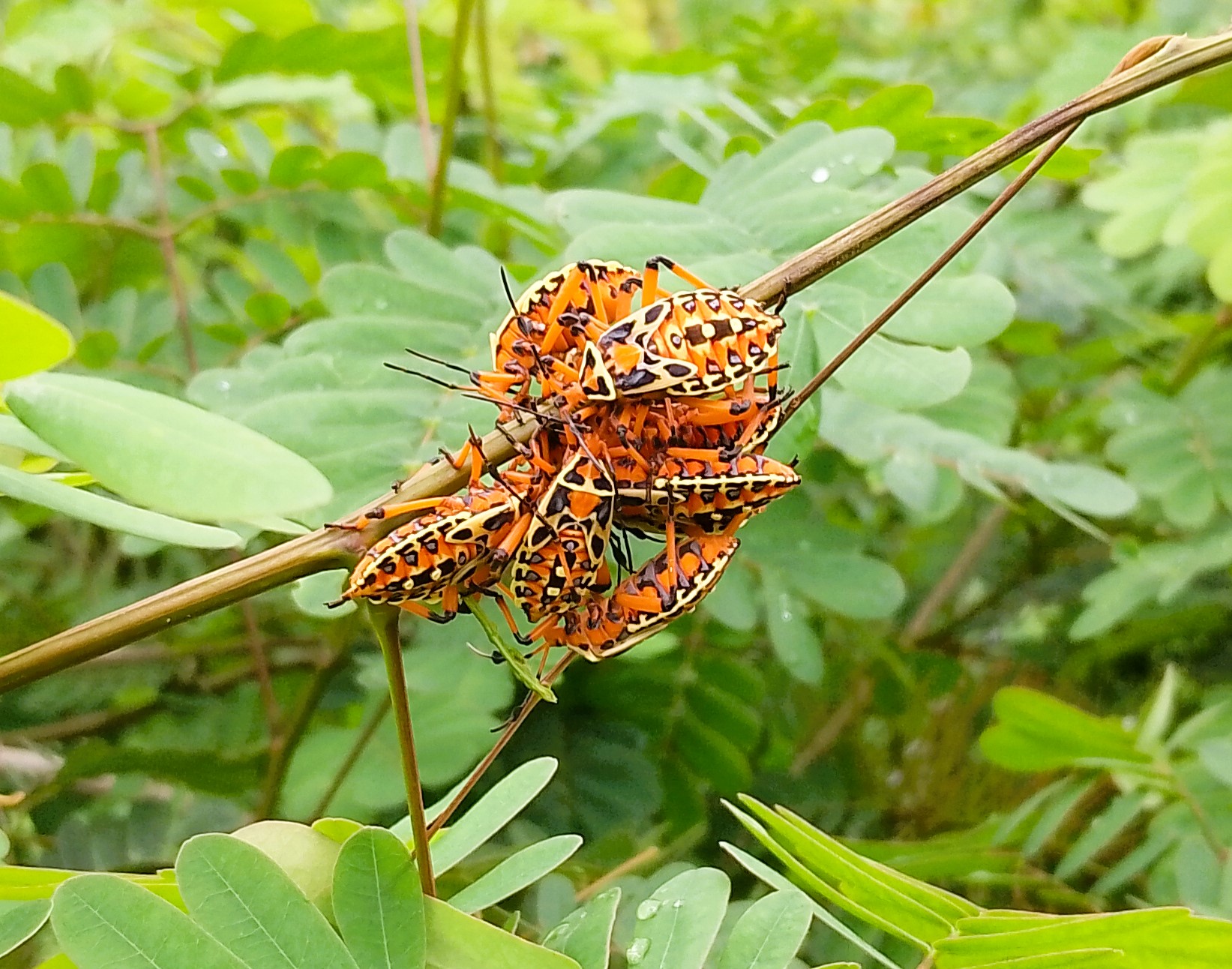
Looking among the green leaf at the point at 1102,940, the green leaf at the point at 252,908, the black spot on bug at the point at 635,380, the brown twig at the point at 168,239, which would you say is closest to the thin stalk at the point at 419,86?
the brown twig at the point at 168,239

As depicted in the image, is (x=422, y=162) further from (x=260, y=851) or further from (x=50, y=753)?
(x=260, y=851)

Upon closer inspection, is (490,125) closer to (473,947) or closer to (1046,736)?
(1046,736)

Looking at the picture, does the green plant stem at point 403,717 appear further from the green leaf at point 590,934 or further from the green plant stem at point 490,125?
the green plant stem at point 490,125

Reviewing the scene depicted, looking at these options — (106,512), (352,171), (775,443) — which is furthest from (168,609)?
(352,171)

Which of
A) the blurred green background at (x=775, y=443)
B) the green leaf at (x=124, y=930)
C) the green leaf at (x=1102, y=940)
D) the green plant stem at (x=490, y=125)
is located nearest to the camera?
the green leaf at (x=124, y=930)

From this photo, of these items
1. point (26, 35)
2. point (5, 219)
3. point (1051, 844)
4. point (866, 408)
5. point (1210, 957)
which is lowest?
point (1051, 844)

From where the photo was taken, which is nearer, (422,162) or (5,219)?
(5,219)

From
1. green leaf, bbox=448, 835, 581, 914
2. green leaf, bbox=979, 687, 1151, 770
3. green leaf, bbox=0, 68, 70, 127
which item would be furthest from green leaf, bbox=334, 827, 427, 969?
green leaf, bbox=0, 68, 70, 127

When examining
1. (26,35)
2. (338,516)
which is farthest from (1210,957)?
(26,35)
